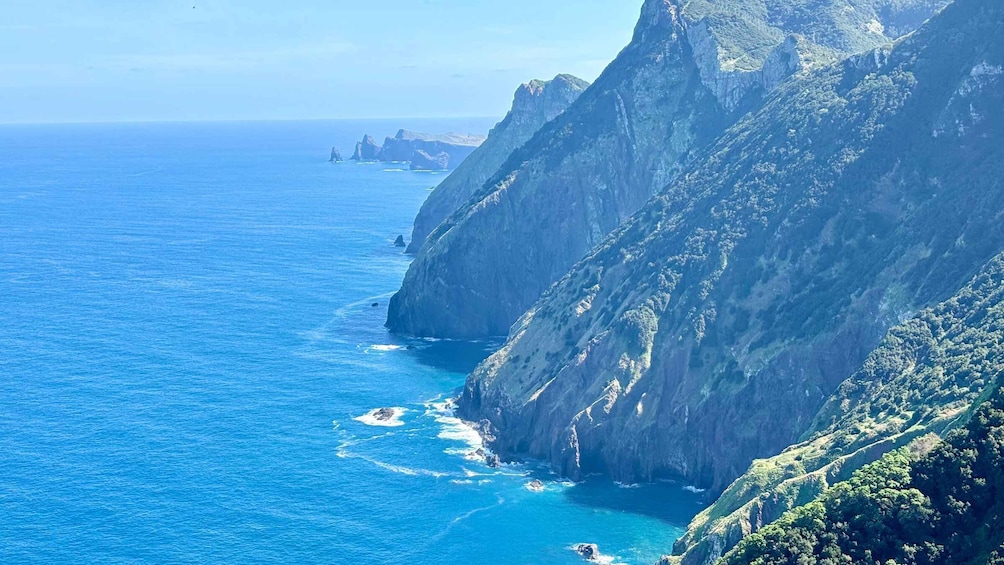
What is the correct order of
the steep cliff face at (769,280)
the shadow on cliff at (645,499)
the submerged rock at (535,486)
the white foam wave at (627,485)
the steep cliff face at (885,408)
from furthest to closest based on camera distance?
the white foam wave at (627,485) < the submerged rock at (535,486) < the steep cliff face at (769,280) < the shadow on cliff at (645,499) < the steep cliff face at (885,408)

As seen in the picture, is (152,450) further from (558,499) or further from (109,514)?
(558,499)

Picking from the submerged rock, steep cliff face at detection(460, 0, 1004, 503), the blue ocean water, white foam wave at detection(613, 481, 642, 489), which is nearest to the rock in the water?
the blue ocean water

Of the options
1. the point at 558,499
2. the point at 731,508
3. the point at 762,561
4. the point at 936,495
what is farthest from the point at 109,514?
the point at 936,495

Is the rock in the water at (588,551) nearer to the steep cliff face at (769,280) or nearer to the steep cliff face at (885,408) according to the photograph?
the steep cliff face at (885,408)

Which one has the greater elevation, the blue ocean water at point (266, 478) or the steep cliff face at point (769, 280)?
the steep cliff face at point (769, 280)

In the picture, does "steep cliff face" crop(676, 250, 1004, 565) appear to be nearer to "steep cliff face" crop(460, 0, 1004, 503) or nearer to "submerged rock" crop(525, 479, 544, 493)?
"steep cliff face" crop(460, 0, 1004, 503)

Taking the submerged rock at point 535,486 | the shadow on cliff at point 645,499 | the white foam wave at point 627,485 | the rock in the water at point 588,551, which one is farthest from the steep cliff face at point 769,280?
the rock in the water at point 588,551

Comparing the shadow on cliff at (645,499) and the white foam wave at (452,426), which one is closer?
the shadow on cliff at (645,499)
